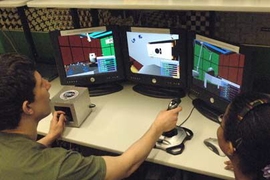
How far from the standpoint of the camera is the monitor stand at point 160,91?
1894mm

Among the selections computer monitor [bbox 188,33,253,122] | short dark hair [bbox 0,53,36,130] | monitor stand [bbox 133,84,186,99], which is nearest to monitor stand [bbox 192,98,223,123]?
computer monitor [bbox 188,33,253,122]

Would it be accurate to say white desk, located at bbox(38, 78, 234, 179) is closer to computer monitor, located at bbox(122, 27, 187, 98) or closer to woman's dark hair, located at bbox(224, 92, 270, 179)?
computer monitor, located at bbox(122, 27, 187, 98)

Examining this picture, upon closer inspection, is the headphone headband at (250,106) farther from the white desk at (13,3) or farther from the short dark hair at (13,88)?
the white desk at (13,3)

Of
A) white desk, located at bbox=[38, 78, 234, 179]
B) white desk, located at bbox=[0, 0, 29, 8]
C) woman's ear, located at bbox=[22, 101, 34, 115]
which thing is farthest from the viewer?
white desk, located at bbox=[0, 0, 29, 8]

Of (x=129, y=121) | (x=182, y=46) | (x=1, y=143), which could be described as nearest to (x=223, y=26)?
(x=182, y=46)

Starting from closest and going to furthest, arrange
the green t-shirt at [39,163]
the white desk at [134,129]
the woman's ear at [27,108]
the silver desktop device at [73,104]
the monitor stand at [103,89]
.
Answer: the green t-shirt at [39,163] < the woman's ear at [27,108] < the white desk at [134,129] < the silver desktop device at [73,104] < the monitor stand at [103,89]

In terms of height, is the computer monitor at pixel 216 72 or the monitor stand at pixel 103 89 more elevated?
the computer monitor at pixel 216 72

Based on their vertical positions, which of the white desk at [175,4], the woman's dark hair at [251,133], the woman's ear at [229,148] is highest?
the white desk at [175,4]

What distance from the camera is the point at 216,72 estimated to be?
158 centimetres

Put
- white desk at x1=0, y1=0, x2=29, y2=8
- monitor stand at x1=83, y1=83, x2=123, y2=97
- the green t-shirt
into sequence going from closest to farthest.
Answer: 1. the green t-shirt
2. white desk at x1=0, y1=0, x2=29, y2=8
3. monitor stand at x1=83, y1=83, x2=123, y2=97

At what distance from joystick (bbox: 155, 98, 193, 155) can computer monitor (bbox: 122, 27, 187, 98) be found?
0.31 m

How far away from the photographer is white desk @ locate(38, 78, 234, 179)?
1.38 m

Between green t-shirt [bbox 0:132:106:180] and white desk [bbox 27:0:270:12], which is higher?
white desk [bbox 27:0:270:12]

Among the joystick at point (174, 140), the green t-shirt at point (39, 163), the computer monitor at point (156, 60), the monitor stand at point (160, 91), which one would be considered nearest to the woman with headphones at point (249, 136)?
the joystick at point (174, 140)
